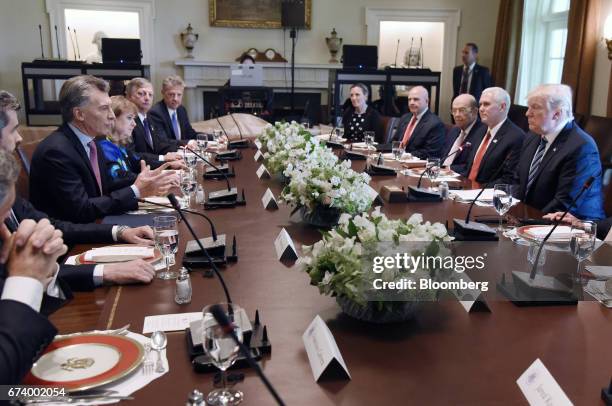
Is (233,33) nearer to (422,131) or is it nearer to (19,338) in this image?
(422,131)

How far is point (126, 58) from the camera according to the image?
334 inches

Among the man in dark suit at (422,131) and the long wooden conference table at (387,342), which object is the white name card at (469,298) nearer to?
the long wooden conference table at (387,342)

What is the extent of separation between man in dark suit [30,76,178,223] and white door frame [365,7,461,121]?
7.51 meters

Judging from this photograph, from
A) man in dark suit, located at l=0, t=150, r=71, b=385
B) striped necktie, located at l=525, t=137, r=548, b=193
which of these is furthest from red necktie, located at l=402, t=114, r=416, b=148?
man in dark suit, located at l=0, t=150, r=71, b=385

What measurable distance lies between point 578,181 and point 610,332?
71.8 inches

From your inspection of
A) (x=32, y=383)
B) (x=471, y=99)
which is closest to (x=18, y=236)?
(x=32, y=383)

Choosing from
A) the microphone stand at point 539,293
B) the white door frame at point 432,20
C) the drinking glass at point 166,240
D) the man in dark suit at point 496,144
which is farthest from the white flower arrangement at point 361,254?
the white door frame at point 432,20

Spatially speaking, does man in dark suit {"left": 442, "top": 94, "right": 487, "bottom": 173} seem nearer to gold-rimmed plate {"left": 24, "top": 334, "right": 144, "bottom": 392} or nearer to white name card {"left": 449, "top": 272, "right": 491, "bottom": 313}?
white name card {"left": 449, "top": 272, "right": 491, "bottom": 313}

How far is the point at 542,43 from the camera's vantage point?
25.8 feet

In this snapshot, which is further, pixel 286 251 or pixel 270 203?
pixel 270 203

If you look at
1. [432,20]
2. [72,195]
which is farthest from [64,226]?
[432,20]

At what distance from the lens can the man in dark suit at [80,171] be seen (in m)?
2.50

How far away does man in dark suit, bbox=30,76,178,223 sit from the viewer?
250 cm

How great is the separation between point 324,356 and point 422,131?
453cm
